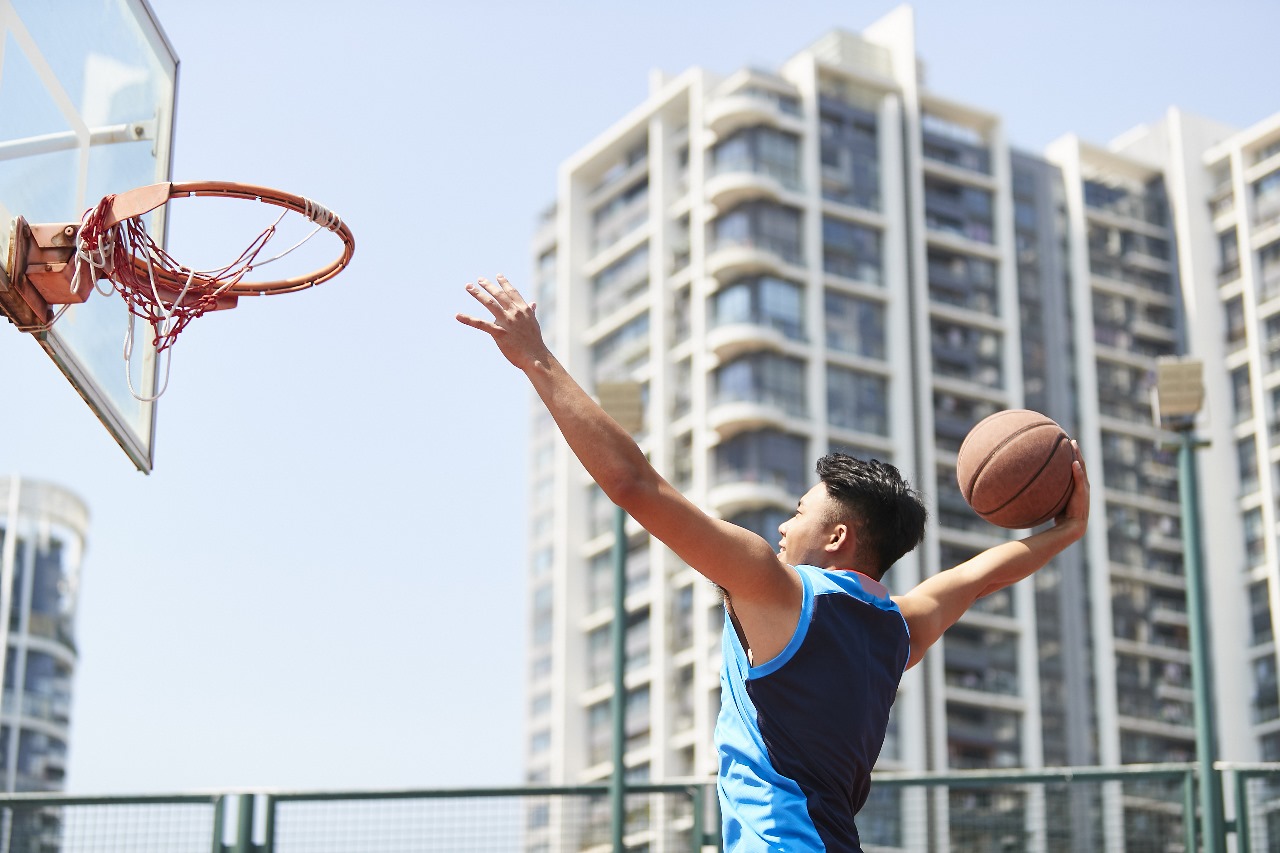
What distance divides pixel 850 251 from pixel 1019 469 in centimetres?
6114

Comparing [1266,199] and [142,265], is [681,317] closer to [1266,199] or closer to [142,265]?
[1266,199]

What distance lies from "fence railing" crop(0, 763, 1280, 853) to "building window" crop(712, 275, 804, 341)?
51.6 metres

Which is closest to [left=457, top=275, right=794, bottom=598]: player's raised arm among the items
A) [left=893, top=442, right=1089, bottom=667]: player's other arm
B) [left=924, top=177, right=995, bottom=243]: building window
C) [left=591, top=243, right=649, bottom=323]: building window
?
[left=893, top=442, right=1089, bottom=667]: player's other arm

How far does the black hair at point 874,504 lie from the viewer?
211 inches

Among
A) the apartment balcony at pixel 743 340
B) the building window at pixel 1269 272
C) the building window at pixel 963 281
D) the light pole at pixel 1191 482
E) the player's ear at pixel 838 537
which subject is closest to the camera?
the player's ear at pixel 838 537

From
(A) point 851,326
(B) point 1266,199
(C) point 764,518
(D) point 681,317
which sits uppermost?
(B) point 1266,199

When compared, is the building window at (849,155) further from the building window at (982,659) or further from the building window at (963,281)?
the building window at (982,659)

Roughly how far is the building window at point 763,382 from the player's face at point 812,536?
57466 mm

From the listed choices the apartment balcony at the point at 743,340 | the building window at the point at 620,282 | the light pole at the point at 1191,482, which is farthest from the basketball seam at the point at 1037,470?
the building window at the point at 620,282

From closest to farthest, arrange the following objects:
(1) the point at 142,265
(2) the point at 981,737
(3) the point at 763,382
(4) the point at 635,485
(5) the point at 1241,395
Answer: (4) the point at 635,485 < (1) the point at 142,265 < (2) the point at 981,737 < (3) the point at 763,382 < (5) the point at 1241,395

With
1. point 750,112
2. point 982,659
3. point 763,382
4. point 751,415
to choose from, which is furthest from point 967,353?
point 750,112

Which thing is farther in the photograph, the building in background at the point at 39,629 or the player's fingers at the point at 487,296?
the building in background at the point at 39,629

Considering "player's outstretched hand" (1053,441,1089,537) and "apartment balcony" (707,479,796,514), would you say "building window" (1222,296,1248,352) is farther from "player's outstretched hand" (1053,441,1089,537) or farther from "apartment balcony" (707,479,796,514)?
"player's outstretched hand" (1053,441,1089,537)

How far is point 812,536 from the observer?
5355 mm
